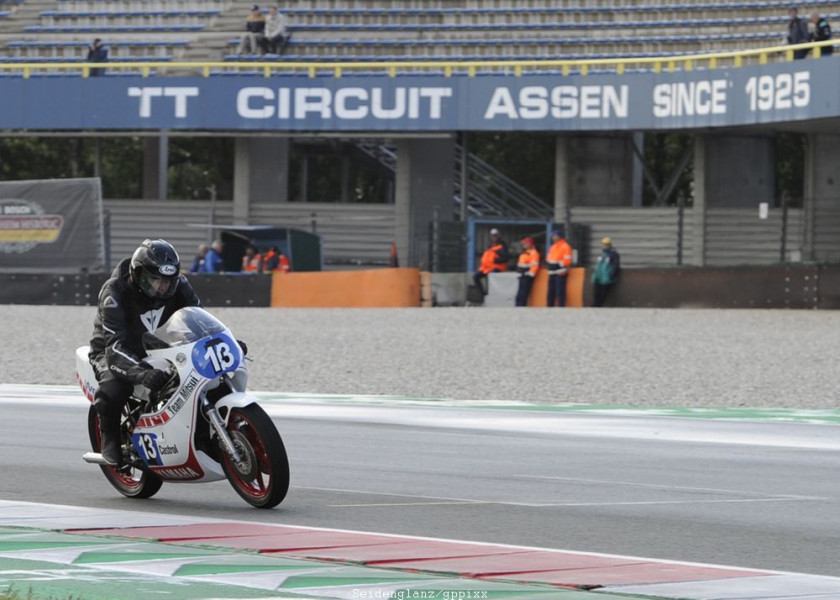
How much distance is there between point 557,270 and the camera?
28.5 meters

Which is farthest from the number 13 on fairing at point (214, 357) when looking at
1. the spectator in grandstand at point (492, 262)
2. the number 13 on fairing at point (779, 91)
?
the spectator in grandstand at point (492, 262)

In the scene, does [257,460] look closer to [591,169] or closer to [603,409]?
[603,409]

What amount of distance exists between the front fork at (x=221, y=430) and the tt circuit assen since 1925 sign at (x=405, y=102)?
2069 centimetres

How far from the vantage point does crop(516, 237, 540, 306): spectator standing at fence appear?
28781mm

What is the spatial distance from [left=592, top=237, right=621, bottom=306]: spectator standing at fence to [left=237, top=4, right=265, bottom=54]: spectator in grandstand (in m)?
10.7

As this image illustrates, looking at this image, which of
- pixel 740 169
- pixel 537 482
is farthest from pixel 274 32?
pixel 537 482

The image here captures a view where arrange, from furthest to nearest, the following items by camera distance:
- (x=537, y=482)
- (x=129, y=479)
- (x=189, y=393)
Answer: (x=537, y=482), (x=129, y=479), (x=189, y=393)

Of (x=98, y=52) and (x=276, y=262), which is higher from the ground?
(x=98, y=52)

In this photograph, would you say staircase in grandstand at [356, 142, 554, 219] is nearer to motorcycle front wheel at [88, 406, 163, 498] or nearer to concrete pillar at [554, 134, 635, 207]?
Result: concrete pillar at [554, 134, 635, 207]

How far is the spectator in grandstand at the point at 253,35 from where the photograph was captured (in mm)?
34719

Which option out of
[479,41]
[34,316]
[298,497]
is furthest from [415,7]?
[298,497]

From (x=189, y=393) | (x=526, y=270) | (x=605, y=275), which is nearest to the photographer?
(x=189, y=393)

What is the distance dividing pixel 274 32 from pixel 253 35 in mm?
483

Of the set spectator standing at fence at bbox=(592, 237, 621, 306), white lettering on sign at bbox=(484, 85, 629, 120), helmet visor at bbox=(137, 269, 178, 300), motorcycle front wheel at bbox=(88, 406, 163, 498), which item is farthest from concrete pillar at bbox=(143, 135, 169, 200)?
helmet visor at bbox=(137, 269, 178, 300)
